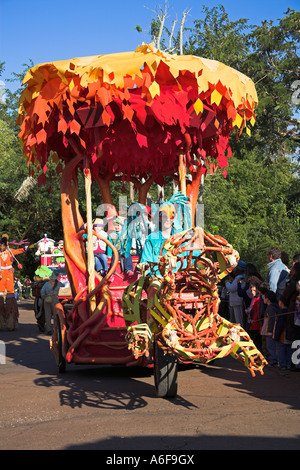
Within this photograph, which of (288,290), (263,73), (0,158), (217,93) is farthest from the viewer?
(0,158)

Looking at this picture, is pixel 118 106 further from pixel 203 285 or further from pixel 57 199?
pixel 57 199

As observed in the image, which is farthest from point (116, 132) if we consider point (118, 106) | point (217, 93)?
point (217, 93)

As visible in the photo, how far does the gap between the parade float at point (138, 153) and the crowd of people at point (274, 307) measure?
69 cm

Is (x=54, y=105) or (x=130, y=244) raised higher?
(x=54, y=105)

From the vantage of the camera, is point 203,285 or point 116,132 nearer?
point 203,285

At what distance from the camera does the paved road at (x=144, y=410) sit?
570 cm

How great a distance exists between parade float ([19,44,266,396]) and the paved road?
42 centimetres

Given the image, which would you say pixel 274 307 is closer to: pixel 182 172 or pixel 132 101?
pixel 182 172

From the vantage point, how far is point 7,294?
59.1 ft

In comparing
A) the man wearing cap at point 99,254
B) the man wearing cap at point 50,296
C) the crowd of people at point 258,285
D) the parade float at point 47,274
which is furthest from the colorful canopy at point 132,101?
the man wearing cap at point 50,296

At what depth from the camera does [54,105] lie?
29.1 feet
